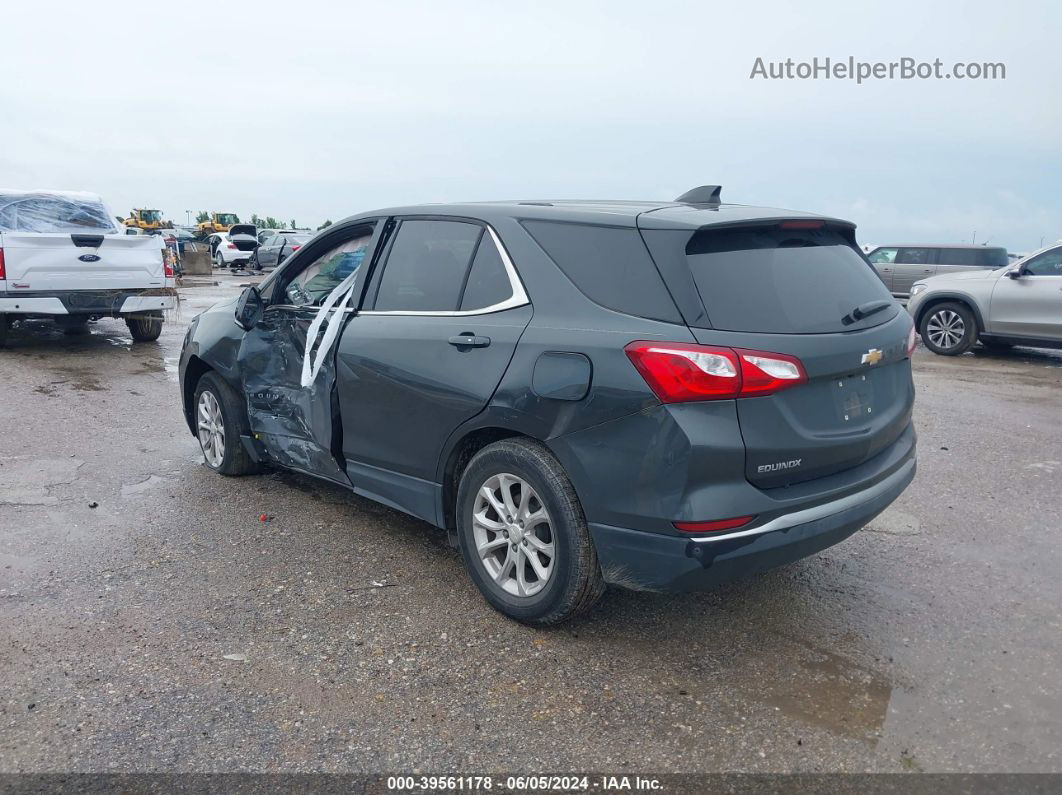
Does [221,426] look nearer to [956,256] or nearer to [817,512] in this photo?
[817,512]

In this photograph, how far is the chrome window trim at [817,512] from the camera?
3.02 m

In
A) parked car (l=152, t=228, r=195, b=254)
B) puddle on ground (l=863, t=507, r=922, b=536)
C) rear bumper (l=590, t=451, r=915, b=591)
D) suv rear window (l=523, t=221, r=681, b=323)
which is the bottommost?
puddle on ground (l=863, t=507, r=922, b=536)

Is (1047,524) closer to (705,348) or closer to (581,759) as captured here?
(705,348)

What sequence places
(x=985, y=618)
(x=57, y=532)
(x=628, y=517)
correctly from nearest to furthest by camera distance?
(x=628, y=517) → (x=985, y=618) → (x=57, y=532)

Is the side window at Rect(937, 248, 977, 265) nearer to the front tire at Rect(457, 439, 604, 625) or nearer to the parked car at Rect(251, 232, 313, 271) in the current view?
the parked car at Rect(251, 232, 313, 271)

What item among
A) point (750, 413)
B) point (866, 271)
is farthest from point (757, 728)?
point (866, 271)

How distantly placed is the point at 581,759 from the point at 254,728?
3.57ft

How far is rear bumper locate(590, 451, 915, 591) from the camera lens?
3.02m

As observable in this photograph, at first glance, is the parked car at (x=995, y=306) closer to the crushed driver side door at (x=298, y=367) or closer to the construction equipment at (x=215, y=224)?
the crushed driver side door at (x=298, y=367)

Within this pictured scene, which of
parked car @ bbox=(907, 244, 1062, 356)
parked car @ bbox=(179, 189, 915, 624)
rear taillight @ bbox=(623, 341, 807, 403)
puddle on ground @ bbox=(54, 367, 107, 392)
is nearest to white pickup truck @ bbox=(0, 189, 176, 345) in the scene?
puddle on ground @ bbox=(54, 367, 107, 392)

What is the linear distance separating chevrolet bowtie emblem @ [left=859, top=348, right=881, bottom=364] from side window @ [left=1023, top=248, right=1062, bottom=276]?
29.4 ft

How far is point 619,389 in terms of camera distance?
308 centimetres

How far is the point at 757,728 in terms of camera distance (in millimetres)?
2924

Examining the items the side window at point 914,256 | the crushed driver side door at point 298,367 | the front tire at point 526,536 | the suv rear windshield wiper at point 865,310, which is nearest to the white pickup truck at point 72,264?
the crushed driver side door at point 298,367
